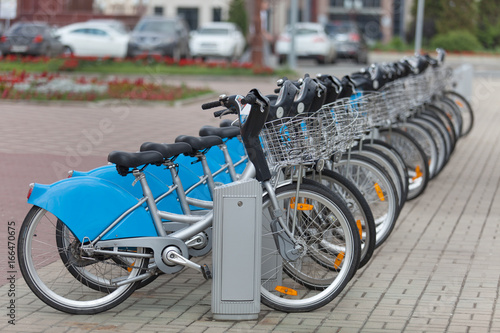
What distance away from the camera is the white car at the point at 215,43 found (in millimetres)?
34750

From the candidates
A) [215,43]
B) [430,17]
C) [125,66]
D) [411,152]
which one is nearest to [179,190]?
[411,152]

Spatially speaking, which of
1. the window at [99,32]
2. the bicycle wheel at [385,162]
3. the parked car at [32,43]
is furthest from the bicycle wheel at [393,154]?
the window at [99,32]

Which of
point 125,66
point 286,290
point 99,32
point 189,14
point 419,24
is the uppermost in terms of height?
point 286,290

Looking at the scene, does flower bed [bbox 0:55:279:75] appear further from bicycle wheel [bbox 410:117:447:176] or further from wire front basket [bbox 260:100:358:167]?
wire front basket [bbox 260:100:358:167]

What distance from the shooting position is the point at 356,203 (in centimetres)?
548

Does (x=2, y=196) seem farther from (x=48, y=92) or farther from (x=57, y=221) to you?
(x=48, y=92)

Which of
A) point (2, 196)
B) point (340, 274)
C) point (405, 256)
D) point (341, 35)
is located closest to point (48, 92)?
point (2, 196)

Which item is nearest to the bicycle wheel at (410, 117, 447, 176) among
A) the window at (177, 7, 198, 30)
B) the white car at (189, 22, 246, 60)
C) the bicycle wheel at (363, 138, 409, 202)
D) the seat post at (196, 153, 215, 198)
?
the bicycle wheel at (363, 138, 409, 202)

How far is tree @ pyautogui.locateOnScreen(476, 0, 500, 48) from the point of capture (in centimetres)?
4419

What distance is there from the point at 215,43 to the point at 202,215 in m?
29.7

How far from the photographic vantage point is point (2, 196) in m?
8.29

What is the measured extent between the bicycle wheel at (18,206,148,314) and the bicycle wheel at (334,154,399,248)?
1920 millimetres

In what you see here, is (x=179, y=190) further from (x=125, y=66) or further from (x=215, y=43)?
(x=215, y=43)

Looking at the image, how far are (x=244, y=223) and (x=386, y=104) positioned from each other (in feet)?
12.0
